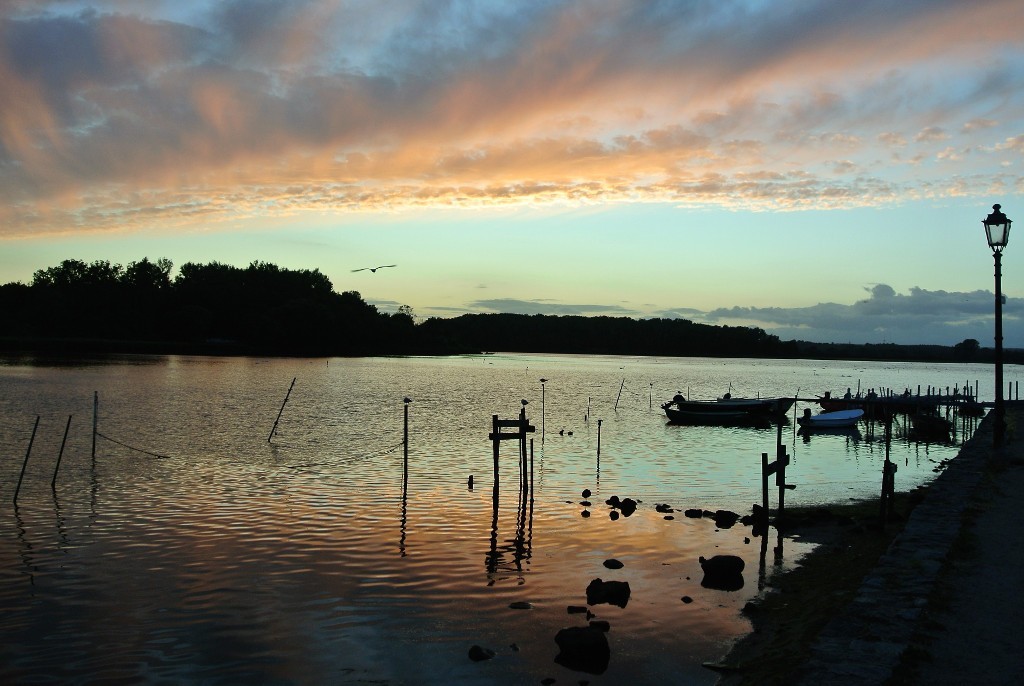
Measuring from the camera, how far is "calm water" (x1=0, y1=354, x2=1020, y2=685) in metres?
11.1

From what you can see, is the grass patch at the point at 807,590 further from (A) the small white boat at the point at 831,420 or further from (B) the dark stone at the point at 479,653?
(A) the small white boat at the point at 831,420

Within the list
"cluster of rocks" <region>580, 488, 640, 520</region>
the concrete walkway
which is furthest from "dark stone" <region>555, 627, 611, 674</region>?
"cluster of rocks" <region>580, 488, 640, 520</region>

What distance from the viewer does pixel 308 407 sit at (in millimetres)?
53438

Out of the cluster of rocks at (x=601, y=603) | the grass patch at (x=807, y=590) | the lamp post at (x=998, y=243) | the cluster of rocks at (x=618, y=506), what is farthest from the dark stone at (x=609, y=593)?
the lamp post at (x=998, y=243)

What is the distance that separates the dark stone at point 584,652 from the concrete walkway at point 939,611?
3198mm

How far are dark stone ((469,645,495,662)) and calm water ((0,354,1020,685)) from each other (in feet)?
0.63

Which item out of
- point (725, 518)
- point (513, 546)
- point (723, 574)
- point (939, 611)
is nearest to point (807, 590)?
point (723, 574)

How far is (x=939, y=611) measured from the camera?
934 centimetres

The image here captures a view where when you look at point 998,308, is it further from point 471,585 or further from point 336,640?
point 336,640

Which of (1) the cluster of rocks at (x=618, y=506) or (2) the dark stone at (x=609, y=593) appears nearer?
(2) the dark stone at (x=609, y=593)

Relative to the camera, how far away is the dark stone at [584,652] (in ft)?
35.3

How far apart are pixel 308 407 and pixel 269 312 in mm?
120558

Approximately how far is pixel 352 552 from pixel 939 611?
11.4 meters

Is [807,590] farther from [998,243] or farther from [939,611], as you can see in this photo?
[998,243]
